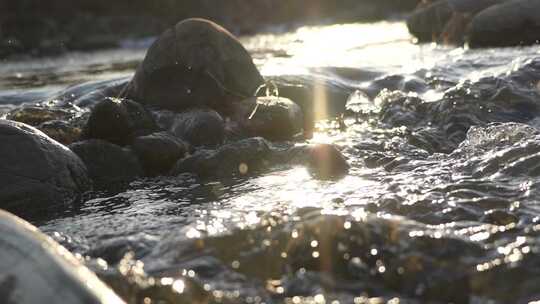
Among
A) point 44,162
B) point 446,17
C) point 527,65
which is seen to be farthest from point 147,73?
point 446,17

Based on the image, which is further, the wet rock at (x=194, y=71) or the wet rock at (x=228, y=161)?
the wet rock at (x=194, y=71)

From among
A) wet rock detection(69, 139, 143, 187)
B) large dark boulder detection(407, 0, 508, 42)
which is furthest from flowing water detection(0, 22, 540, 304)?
large dark boulder detection(407, 0, 508, 42)

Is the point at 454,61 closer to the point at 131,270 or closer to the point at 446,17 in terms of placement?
the point at 446,17

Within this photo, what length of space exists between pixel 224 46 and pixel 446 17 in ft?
31.6

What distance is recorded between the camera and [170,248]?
312 centimetres

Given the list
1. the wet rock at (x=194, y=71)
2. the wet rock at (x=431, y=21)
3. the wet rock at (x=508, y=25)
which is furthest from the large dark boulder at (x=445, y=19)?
the wet rock at (x=194, y=71)

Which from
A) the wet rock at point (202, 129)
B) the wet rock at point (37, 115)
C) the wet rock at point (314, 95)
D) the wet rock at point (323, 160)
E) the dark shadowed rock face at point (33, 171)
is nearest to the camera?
the dark shadowed rock face at point (33, 171)

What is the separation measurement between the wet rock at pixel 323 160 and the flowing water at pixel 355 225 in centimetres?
9

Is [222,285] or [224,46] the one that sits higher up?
[224,46]

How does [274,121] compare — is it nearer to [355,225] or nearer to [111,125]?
[111,125]

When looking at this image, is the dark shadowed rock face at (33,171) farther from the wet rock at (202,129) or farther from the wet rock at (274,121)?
the wet rock at (274,121)

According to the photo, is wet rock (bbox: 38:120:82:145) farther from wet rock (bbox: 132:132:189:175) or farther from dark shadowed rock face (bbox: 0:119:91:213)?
dark shadowed rock face (bbox: 0:119:91:213)

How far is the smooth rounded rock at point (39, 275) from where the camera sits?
7.14ft

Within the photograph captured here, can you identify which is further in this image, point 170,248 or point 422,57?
point 422,57
